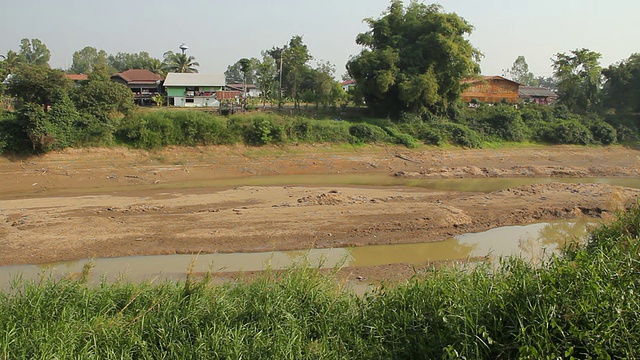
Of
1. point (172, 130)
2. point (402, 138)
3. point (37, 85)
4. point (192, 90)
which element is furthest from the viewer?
point (192, 90)

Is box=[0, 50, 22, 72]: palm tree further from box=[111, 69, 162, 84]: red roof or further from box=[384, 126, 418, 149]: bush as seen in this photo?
box=[384, 126, 418, 149]: bush

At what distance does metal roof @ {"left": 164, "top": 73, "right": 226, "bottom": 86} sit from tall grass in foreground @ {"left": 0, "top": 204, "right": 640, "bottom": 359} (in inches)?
1434

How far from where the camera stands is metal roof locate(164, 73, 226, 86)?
42.2 m

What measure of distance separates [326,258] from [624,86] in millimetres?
44564

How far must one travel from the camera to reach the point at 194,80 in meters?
43.0

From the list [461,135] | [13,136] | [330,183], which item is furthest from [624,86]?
[13,136]

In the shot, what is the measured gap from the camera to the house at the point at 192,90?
41.9m

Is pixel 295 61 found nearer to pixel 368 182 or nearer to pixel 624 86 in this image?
pixel 368 182

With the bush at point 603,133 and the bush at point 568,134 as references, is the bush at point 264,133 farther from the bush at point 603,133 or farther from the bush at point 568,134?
the bush at point 603,133

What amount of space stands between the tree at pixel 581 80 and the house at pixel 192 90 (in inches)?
1339

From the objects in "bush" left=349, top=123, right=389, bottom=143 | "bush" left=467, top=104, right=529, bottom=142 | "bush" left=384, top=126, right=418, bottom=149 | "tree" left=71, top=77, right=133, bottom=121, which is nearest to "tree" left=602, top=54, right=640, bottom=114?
"bush" left=467, top=104, right=529, bottom=142

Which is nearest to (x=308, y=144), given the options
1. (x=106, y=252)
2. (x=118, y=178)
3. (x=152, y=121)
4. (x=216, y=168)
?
(x=216, y=168)

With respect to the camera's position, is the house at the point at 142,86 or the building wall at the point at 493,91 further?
the building wall at the point at 493,91

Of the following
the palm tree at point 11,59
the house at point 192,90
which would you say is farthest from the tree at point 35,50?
the house at point 192,90
